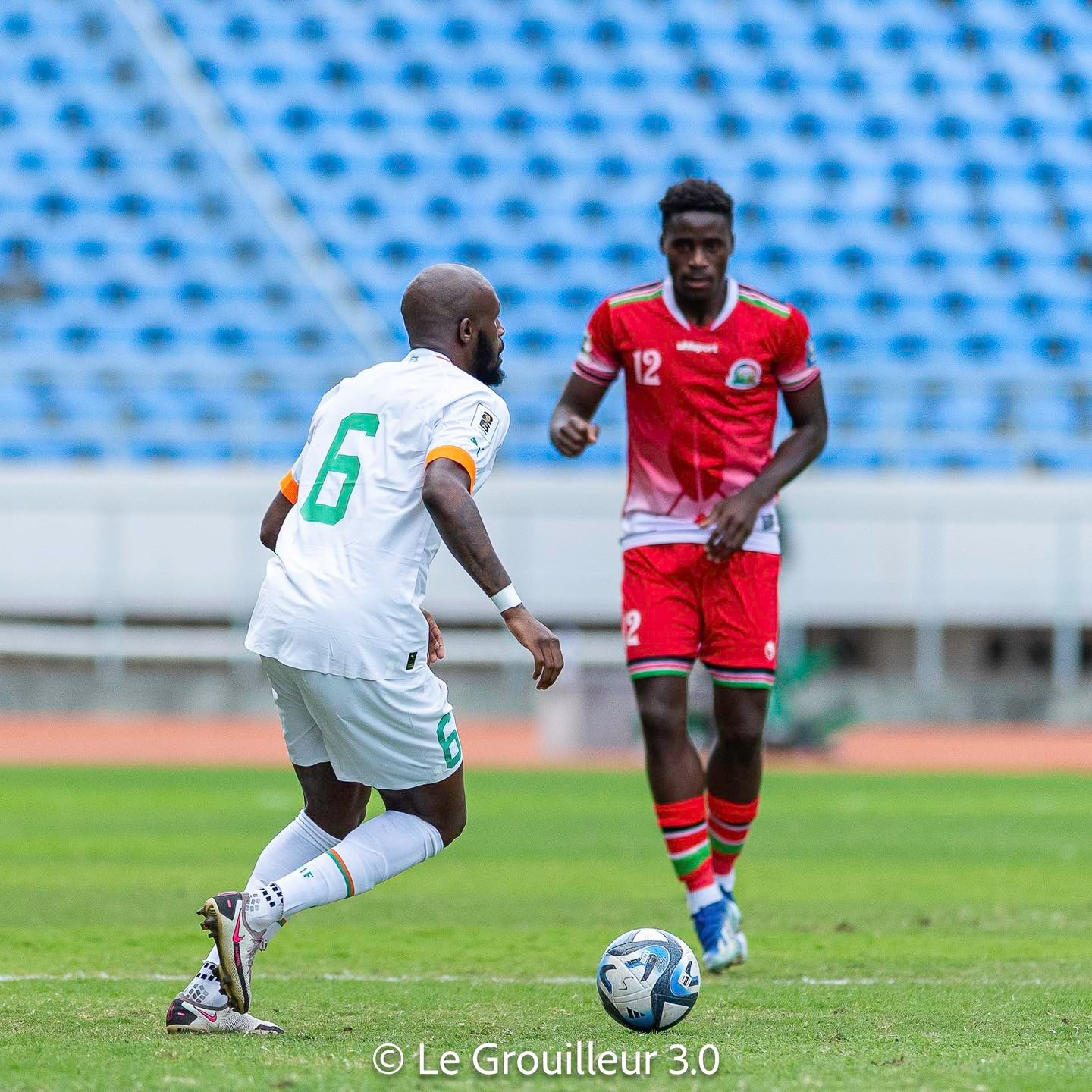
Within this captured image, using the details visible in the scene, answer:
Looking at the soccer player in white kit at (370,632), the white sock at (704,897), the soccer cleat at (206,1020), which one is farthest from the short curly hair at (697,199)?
the soccer cleat at (206,1020)

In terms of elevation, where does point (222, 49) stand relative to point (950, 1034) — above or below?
above

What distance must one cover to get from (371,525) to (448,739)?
0.52m

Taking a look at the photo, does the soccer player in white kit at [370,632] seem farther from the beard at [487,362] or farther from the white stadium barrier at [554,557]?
the white stadium barrier at [554,557]

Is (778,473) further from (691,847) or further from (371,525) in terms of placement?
(371,525)

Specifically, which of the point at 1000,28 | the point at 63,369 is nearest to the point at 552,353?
the point at 63,369

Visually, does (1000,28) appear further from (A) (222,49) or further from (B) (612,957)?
(B) (612,957)

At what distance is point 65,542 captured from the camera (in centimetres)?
1895

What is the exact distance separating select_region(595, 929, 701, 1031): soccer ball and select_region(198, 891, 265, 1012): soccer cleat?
829 mm

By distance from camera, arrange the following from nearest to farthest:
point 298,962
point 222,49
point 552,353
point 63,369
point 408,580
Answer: point 408,580, point 298,962, point 63,369, point 552,353, point 222,49

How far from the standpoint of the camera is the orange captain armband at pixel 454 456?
4.12 meters

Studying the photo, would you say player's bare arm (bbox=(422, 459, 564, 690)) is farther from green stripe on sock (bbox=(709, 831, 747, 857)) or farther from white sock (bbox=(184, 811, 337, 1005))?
green stripe on sock (bbox=(709, 831, 747, 857))

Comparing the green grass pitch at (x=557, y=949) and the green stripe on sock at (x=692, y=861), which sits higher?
the green stripe on sock at (x=692, y=861)

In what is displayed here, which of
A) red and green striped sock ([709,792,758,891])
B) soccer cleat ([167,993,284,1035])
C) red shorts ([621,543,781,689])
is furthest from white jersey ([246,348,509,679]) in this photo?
red and green striped sock ([709,792,758,891])

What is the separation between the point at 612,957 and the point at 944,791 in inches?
376
